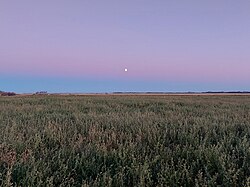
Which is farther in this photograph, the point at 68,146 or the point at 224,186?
the point at 68,146

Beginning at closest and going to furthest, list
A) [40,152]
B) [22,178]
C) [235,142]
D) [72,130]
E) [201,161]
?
1. [22,178]
2. [201,161]
3. [40,152]
4. [235,142]
5. [72,130]

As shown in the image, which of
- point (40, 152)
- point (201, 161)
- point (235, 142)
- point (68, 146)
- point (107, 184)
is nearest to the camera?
point (107, 184)

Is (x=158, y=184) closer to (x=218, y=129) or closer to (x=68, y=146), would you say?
(x=68, y=146)

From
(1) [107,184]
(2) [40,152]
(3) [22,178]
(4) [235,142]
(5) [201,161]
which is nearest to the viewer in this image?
(1) [107,184]

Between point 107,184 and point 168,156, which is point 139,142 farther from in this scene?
point 107,184

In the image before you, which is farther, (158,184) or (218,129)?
(218,129)

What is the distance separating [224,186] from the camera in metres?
4.13

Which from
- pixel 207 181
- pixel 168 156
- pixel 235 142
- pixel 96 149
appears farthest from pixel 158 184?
pixel 235 142

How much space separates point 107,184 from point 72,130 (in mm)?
3927

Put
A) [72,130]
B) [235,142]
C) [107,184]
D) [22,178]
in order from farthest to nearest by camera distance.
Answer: [72,130] < [235,142] < [22,178] < [107,184]

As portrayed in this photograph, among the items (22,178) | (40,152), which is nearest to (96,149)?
(40,152)

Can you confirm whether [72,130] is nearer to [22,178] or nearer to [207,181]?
[22,178]

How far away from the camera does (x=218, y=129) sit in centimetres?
789

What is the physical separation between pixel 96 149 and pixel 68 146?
0.70 meters
